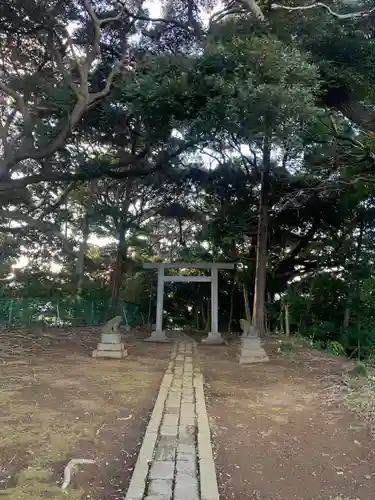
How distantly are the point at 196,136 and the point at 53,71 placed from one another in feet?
13.6

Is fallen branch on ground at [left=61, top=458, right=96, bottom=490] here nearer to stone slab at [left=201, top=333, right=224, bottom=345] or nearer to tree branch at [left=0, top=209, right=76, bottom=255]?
tree branch at [left=0, top=209, right=76, bottom=255]

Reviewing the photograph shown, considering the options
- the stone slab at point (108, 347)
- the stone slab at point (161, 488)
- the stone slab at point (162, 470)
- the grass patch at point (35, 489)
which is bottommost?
the grass patch at point (35, 489)

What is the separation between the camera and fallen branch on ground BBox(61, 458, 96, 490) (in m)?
3.07

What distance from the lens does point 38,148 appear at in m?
8.84

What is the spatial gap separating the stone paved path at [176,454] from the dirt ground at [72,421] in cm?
15

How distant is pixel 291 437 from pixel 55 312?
10034mm

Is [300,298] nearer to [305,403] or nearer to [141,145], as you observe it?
[141,145]

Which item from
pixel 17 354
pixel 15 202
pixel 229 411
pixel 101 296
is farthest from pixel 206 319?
pixel 229 411

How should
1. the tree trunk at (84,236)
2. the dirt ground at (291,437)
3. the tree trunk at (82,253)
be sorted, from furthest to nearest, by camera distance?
1. the tree trunk at (82,253)
2. the tree trunk at (84,236)
3. the dirt ground at (291,437)

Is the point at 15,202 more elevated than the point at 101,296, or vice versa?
the point at 15,202

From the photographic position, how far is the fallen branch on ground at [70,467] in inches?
121

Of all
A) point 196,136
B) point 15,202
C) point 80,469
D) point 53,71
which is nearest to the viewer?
point 80,469

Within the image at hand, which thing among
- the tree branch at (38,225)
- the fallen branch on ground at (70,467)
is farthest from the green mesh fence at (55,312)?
the fallen branch on ground at (70,467)

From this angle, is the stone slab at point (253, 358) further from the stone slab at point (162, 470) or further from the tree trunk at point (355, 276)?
the tree trunk at point (355, 276)
